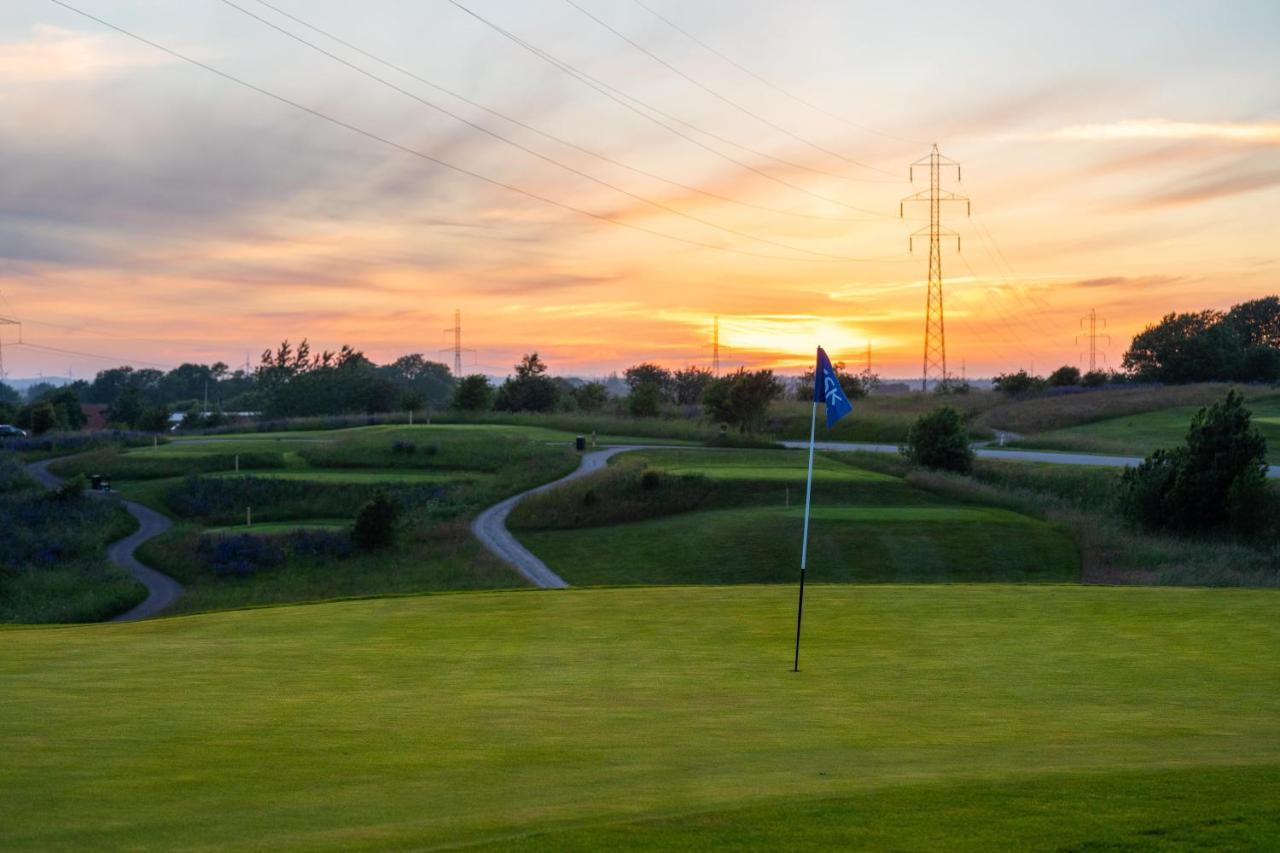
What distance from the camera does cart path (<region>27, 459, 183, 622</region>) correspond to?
37.9 metres

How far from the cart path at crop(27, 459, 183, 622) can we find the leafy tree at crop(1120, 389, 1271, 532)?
121 feet

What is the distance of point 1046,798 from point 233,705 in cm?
875

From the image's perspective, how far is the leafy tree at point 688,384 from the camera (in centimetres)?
13800

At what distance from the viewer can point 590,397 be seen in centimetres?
11231

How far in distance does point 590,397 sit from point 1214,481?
7693 centimetres

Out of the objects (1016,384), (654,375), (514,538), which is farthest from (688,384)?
(514,538)

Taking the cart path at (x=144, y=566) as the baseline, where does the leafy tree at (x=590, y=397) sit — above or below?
above

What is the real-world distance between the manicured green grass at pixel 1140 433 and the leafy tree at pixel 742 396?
18024mm

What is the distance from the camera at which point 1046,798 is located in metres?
8.09

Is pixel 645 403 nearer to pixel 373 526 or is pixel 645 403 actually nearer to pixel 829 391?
pixel 373 526

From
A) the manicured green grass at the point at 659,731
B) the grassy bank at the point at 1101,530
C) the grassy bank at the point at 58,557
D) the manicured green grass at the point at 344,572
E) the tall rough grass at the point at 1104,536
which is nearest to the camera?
the manicured green grass at the point at 659,731

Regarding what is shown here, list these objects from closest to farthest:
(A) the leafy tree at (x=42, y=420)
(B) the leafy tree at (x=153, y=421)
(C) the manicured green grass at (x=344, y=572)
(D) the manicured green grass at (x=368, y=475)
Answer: (C) the manicured green grass at (x=344, y=572) < (D) the manicured green grass at (x=368, y=475) < (A) the leafy tree at (x=42, y=420) < (B) the leafy tree at (x=153, y=421)

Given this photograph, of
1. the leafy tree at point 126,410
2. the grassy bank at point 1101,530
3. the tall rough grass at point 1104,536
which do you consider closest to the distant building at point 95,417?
the leafy tree at point 126,410

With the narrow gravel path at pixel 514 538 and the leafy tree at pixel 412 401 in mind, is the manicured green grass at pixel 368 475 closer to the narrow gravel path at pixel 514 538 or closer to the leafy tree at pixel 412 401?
the narrow gravel path at pixel 514 538
